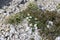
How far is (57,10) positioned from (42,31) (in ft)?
3.86

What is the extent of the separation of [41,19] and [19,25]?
2.66 feet

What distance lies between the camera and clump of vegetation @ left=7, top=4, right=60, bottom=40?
7887mm

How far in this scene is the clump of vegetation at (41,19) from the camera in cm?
789

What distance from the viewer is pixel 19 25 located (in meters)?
8.12

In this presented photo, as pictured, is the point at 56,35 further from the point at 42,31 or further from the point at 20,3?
the point at 20,3

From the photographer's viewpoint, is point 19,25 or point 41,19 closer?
point 19,25

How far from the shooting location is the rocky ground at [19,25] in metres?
7.80

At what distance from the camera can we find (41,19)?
8250 mm

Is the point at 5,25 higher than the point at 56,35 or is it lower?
higher

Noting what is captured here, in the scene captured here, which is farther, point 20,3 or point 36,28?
point 20,3

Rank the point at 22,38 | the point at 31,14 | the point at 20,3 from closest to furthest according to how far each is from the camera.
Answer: the point at 22,38
the point at 31,14
the point at 20,3

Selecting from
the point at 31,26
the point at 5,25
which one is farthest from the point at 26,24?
the point at 5,25

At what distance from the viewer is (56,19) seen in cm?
827

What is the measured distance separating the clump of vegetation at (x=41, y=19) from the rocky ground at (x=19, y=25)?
0.60ft
